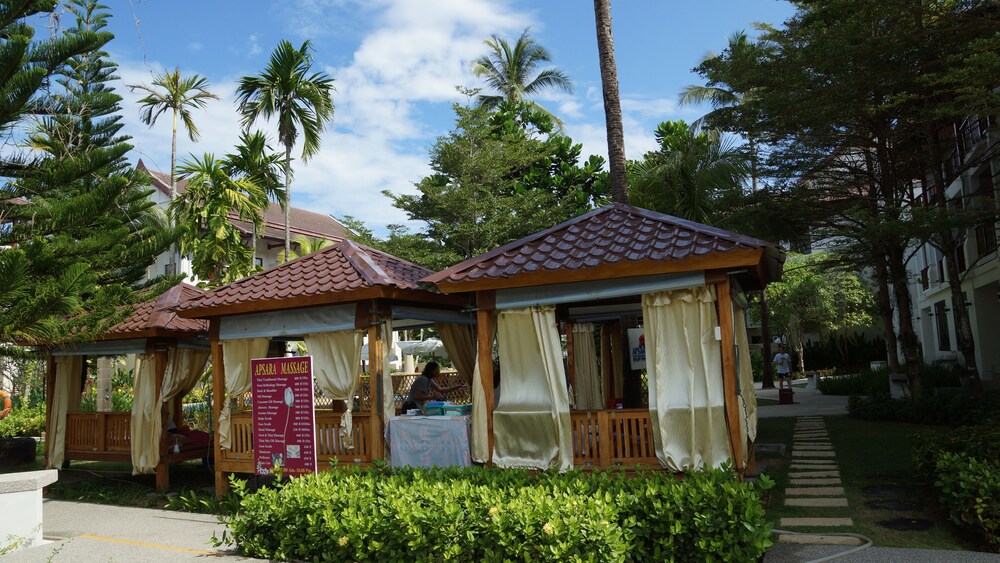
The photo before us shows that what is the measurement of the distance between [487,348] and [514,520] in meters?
3.15

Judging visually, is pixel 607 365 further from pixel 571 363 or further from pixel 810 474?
pixel 810 474

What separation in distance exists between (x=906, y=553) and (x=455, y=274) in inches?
203

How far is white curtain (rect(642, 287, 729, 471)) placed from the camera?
7.21 m

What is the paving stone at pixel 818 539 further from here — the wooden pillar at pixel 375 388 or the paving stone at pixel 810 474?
the wooden pillar at pixel 375 388

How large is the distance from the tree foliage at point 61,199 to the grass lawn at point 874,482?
28.4 ft

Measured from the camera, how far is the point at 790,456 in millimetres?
10898

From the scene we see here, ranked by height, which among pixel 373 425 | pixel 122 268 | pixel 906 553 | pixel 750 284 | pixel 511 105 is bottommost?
pixel 906 553

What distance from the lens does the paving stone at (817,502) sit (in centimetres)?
773

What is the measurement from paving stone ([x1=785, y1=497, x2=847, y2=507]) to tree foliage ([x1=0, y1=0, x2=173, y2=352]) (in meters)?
8.48

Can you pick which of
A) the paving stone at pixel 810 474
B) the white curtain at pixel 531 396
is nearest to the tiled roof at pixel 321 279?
the white curtain at pixel 531 396

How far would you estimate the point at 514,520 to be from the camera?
18.0 ft

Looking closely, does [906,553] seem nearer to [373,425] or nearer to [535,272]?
[535,272]

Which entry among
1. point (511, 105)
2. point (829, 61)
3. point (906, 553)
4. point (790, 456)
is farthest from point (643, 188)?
point (906, 553)

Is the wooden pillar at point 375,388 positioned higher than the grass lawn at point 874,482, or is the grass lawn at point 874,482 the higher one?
the wooden pillar at point 375,388
